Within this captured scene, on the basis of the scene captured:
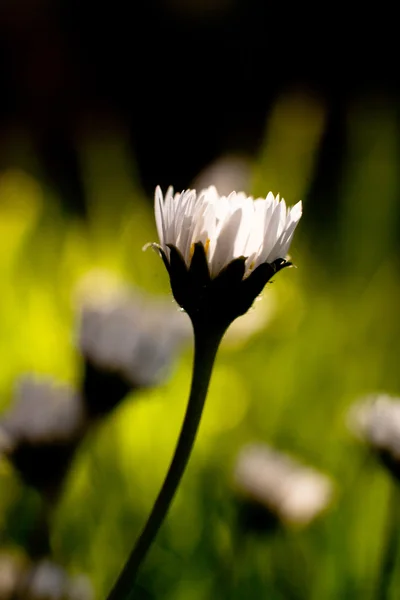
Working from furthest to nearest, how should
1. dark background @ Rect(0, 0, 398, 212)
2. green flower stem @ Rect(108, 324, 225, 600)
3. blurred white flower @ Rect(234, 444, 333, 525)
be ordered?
1. dark background @ Rect(0, 0, 398, 212)
2. blurred white flower @ Rect(234, 444, 333, 525)
3. green flower stem @ Rect(108, 324, 225, 600)

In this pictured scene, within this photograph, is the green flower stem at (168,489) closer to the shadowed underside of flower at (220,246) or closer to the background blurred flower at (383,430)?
A: the shadowed underside of flower at (220,246)

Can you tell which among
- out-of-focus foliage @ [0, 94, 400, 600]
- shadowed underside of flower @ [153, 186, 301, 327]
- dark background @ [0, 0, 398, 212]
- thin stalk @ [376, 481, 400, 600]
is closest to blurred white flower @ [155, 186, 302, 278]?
shadowed underside of flower @ [153, 186, 301, 327]

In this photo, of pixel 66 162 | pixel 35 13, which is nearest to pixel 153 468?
pixel 66 162

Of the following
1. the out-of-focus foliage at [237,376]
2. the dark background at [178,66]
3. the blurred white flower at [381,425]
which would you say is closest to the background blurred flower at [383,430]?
the blurred white flower at [381,425]

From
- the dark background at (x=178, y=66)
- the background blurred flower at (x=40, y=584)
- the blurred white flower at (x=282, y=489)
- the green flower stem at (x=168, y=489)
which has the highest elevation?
the dark background at (x=178, y=66)

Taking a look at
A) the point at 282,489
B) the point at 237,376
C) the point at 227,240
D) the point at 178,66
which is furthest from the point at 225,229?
the point at 178,66

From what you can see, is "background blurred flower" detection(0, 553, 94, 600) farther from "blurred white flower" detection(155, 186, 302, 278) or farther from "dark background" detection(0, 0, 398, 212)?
"dark background" detection(0, 0, 398, 212)

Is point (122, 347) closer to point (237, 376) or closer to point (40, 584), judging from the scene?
point (40, 584)

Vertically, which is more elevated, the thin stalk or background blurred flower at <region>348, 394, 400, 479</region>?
background blurred flower at <region>348, 394, 400, 479</region>
